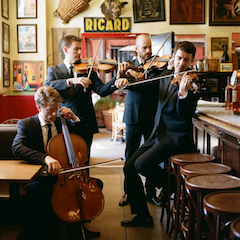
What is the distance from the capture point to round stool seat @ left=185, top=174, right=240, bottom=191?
144 centimetres

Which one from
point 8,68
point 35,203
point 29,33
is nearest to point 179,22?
point 29,33

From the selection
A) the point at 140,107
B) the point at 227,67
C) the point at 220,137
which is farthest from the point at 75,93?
the point at 227,67

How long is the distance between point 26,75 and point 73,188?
177 inches

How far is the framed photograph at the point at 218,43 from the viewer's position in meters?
5.75

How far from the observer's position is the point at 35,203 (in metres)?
Result: 1.75

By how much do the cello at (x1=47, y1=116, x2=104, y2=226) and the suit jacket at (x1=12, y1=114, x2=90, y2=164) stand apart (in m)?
0.11

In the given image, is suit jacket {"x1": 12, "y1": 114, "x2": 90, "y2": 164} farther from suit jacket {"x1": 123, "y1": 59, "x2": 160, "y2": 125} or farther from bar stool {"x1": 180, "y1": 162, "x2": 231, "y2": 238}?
bar stool {"x1": 180, "y1": 162, "x2": 231, "y2": 238}

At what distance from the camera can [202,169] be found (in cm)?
176

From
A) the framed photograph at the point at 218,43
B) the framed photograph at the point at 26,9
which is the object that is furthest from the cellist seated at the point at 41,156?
the framed photograph at the point at 218,43

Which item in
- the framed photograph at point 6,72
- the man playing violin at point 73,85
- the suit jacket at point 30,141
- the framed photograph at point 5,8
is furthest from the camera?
the framed photograph at point 6,72

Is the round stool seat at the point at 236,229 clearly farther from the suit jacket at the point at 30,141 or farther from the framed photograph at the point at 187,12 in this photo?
the framed photograph at the point at 187,12

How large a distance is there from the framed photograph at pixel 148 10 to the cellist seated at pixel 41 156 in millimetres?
4097

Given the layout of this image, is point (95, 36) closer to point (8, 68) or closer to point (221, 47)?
point (8, 68)

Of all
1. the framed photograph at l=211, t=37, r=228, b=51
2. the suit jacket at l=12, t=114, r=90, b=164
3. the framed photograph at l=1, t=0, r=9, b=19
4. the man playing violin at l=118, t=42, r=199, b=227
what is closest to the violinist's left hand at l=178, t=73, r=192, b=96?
the man playing violin at l=118, t=42, r=199, b=227
